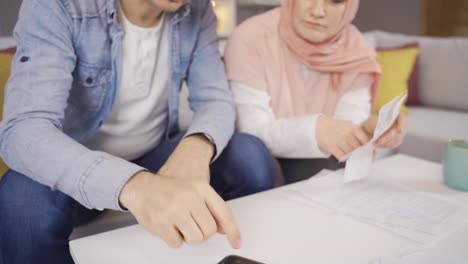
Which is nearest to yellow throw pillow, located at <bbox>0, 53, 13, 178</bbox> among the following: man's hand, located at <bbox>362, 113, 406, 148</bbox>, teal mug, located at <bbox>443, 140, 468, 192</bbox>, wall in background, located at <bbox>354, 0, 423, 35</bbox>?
man's hand, located at <bbox>362, 113, 406, 148</bbox>

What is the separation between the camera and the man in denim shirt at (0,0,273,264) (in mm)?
617

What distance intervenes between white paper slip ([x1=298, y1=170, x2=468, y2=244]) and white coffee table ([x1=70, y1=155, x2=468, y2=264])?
2 centimetres

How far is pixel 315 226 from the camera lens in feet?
2.40

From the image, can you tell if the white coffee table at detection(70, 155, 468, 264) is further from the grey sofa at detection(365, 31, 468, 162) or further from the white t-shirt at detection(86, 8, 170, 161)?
the grey sofa at detection(365, 31, 468, 162)

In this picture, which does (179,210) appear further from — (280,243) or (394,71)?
(394,71)

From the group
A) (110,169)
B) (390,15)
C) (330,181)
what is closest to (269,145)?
(330,181)

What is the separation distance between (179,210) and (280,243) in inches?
7.2

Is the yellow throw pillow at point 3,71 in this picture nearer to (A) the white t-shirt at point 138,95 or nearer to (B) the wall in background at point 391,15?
(A) the white t-shirt at point 138,95

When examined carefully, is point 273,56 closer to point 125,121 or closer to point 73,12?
point 125,121

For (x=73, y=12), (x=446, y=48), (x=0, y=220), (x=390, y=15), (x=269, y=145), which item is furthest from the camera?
(x=390, y=15)

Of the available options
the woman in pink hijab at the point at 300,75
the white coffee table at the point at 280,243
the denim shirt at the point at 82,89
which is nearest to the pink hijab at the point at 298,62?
the woman in pink hijab at the point at 300,75

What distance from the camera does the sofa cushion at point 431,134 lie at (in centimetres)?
175

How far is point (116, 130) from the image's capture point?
3.26ft

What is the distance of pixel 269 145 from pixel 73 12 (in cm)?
54
